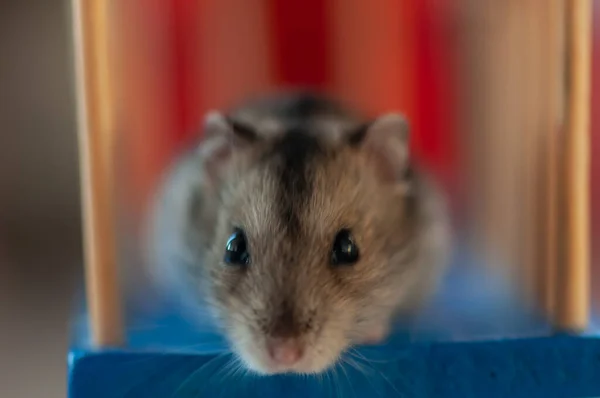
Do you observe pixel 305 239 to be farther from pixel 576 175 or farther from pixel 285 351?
pixel 576 175

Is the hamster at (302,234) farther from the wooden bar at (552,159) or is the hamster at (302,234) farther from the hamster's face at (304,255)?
the wooden bar at (552,159)

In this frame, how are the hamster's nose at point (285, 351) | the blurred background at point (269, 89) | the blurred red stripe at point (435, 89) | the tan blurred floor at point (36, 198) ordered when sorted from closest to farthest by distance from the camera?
the hamster's nose at point (285, 351)
the blurred background at point (269, 89)
the blurred red stripe at point (435, 89)
the tan blurred floor at point (36, 198)

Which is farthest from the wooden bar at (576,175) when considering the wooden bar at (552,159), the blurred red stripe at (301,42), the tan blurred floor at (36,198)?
the tan blurred floor at (36,198)

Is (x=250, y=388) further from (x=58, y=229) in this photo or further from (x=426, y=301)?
(x=58, y=229)

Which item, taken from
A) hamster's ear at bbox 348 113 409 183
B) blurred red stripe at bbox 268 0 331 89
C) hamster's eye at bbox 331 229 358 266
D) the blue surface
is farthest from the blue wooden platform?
blurred red stripe at bbox 268 0 331 89

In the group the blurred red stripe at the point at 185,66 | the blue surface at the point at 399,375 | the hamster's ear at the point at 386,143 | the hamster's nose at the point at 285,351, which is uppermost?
the blurred red stripe at the point at 185,66

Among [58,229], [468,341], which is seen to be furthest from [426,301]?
[58,229]
